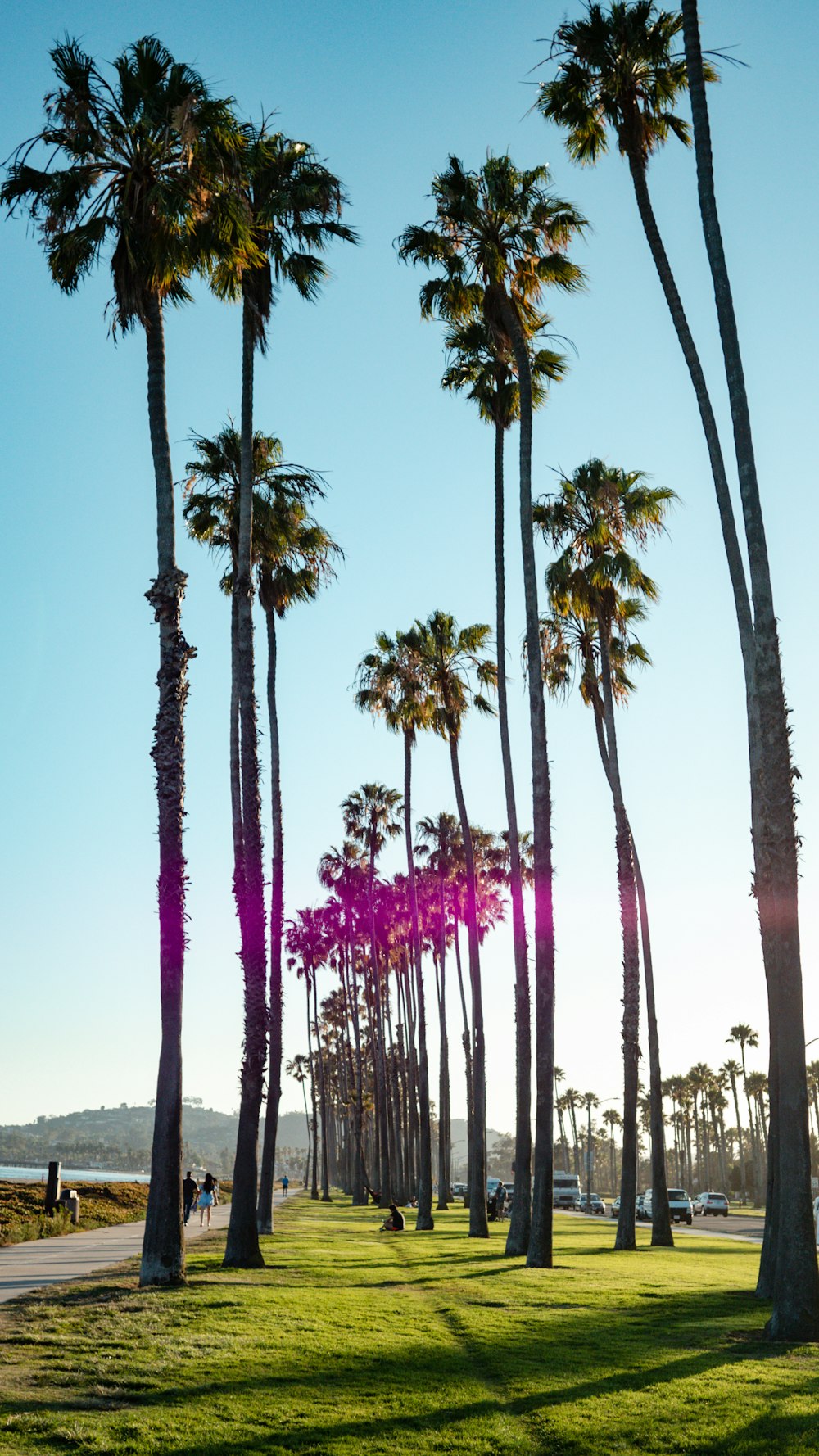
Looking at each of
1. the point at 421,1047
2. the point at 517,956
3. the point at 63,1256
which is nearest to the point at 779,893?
the point at 517,956

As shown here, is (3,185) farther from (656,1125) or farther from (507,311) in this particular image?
(656,1125)

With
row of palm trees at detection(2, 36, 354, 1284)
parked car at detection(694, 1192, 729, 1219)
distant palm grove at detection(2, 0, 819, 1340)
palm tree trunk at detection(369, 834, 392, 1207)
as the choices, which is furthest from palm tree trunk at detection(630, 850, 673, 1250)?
parked car at detection(694, 1192, 729, 1219)

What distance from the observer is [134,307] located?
1994 centimetres

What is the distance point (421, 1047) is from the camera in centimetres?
4647

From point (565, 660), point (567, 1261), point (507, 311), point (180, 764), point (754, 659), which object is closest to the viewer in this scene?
point (754, 659)

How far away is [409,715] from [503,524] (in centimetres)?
1255

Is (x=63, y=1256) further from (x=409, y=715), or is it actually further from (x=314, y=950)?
(x=314, y=950)

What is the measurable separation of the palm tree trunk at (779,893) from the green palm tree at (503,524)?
1256 cm

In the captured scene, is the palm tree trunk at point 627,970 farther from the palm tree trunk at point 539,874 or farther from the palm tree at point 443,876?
the palm tree at point 443,876

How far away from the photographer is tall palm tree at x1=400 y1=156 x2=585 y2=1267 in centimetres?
2383

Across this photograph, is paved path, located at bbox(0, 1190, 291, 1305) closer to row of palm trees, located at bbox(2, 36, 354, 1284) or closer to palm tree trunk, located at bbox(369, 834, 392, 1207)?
row of palm trees, located at bbox(2, 36, 354, 1284)

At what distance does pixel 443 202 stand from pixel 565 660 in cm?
1258

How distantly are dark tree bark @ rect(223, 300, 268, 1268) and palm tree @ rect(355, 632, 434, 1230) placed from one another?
14730 mm

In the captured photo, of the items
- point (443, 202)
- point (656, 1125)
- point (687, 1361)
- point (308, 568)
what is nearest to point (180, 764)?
point (687, 1361)
